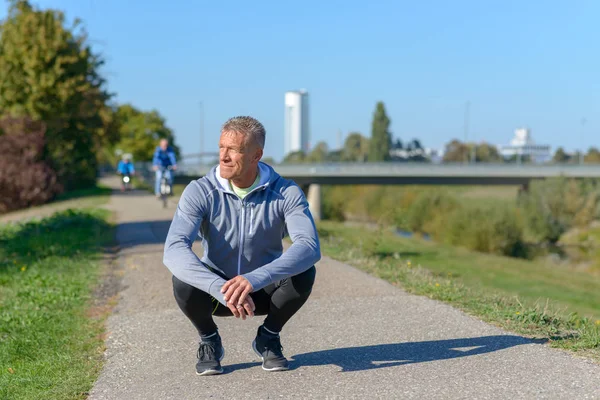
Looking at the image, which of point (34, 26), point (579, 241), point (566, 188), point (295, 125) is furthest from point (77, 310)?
point (295, 125)

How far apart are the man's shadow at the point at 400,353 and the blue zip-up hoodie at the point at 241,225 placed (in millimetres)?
835

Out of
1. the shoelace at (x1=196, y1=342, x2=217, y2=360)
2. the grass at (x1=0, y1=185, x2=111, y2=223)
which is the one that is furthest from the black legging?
the grass at (x1=0, y1=185, x2=111, y2=223)

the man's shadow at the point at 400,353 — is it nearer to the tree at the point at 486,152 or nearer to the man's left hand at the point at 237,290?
the man's left hand at the point at 237,290

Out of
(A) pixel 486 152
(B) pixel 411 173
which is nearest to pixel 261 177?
(B) pixel 411 173

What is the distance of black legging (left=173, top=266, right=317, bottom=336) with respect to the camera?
472cm

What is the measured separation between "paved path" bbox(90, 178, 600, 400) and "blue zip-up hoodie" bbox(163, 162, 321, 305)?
2.47ft

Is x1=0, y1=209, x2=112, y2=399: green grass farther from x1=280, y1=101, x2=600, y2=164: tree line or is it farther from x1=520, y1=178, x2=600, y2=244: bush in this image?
x1=280, y1=101, x2=600, y2=164: tree line

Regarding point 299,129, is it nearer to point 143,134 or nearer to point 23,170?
point 143,134

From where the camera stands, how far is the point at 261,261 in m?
4.91

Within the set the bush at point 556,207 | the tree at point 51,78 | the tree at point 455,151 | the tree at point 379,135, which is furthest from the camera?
the tree at point 455,151

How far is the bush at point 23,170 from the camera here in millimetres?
33719

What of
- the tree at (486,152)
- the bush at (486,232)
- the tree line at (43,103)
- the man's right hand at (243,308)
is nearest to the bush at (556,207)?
the bush at (486,232)

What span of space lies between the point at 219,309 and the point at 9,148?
107ft

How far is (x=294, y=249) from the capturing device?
4621 mm
